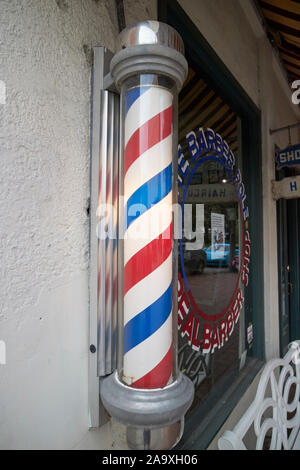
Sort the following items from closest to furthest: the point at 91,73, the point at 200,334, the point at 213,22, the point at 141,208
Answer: the point at 141,208 < the point at 91,73 < the point at 200,334 < the point at 213,22

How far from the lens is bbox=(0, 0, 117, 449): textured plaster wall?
69 cm

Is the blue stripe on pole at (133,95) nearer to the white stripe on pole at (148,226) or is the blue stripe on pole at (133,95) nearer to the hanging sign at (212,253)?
the white stripe on pole at (148,226)

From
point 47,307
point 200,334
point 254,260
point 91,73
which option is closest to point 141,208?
point 47,307

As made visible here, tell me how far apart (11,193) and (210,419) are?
68.8 inches

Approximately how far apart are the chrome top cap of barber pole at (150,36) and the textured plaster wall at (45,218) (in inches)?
9.6

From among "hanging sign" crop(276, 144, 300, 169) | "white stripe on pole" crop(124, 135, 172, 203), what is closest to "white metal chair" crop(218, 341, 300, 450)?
"white stripe on pole" crop(124, 135, 172, 203)

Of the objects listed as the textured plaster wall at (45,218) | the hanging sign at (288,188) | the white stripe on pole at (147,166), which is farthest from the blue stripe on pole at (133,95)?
the hanging sign at (288,188)

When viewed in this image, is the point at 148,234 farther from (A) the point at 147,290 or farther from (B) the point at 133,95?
(B) the point at 133,95

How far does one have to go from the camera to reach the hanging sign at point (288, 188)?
8.20ft

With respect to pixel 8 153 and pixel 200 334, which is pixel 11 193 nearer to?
pixel 8 153

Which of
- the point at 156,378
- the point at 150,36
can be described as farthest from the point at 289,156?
the point at 156,378

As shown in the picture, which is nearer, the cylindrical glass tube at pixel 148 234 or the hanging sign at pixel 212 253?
the cylindrical glass tube at pixel 148 234

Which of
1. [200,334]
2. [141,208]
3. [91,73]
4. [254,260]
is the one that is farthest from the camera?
[254,260]
